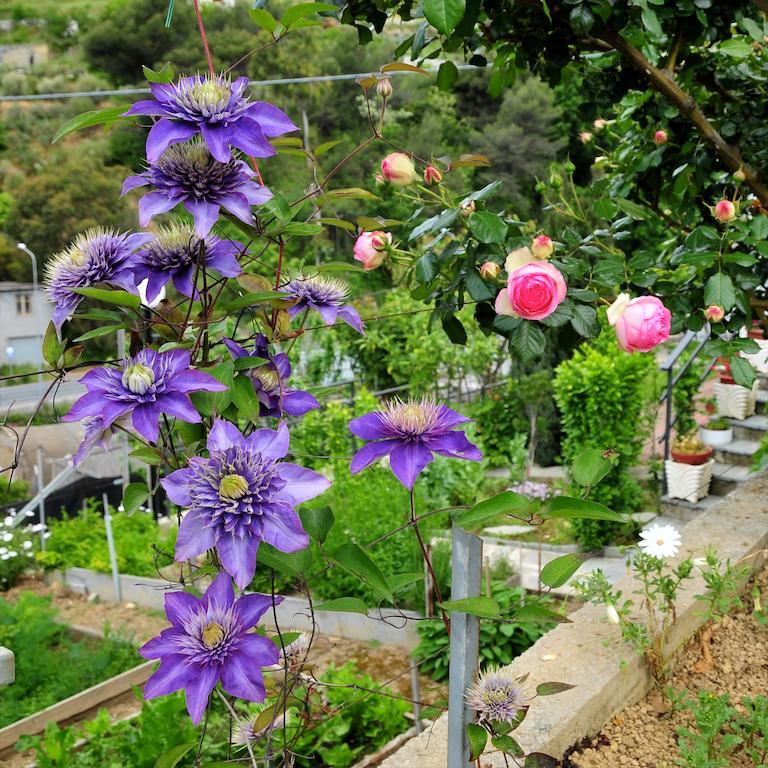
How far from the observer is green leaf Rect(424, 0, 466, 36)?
1014 millimetres

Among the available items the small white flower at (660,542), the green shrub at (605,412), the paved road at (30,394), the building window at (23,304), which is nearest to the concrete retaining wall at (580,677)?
the small white flower at (660,542)

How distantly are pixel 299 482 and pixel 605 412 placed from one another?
4664mm

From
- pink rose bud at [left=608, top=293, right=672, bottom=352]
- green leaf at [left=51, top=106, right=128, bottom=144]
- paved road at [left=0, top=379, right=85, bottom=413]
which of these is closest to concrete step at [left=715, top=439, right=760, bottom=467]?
pink rose bud at [left=608, top=293, right=672, bottom=352]

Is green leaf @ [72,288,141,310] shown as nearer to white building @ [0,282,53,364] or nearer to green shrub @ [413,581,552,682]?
green shrub @ [413,581,552,682]

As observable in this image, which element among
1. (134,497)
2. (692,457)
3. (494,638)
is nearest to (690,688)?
(134,497)

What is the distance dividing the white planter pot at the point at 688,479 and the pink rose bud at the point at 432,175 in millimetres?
4167

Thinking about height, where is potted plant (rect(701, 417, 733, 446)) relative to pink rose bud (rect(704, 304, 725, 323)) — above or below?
below

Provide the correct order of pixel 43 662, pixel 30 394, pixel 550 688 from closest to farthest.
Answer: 1. pixel 550 688
2. pixel 43 662
3. pixel 30 394

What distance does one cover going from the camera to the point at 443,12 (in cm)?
102

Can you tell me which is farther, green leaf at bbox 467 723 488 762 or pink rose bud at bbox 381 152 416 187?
pink rose bud at bbox 381 152 416 187

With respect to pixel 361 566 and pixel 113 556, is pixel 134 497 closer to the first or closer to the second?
pixel 361 566

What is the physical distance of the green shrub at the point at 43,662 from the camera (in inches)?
135

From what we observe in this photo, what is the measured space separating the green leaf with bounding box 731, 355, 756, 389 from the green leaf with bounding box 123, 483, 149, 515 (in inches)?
46.3

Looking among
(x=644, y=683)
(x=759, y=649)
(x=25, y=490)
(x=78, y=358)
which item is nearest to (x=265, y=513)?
(x=78, y=358)
